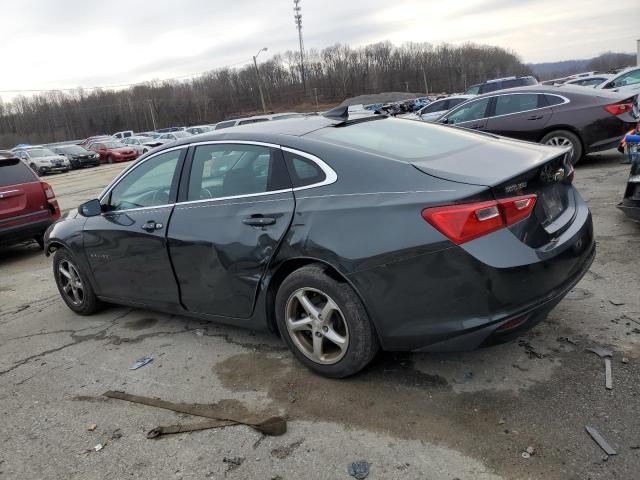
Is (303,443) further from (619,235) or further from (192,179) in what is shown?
(619,235)

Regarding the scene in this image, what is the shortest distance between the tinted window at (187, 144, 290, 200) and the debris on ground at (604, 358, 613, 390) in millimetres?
2199

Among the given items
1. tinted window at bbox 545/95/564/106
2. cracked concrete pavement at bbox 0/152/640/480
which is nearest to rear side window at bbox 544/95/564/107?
tinted window at bbox 545/95/564/106

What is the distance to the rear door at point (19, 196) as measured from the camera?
7.76 meters

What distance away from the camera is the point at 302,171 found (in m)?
3.36

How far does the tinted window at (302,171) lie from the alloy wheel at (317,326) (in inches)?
26.6

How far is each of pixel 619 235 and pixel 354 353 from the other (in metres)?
3.85

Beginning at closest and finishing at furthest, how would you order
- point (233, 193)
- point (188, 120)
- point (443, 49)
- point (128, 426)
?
point (128, 426), point (233, 193), point (188, 120), point (443, 49)

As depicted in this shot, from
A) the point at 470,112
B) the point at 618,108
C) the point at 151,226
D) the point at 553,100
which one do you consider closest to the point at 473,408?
the point at 151,226

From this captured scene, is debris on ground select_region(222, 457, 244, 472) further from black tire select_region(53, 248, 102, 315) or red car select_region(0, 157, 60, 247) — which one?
red car select_region(0, 157, 60, 247)

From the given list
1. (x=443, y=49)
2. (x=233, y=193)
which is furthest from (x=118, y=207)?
(x=443, y=49)

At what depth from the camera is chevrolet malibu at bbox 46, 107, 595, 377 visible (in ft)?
9.12

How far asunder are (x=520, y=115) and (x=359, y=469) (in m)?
8.75

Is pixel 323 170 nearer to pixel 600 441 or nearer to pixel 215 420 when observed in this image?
pixel 215 420

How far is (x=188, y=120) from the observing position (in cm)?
11275
